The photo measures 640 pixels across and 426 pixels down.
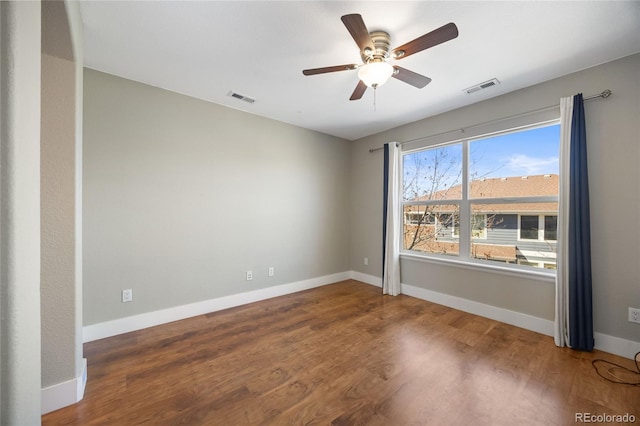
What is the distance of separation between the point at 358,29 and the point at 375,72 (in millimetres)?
362

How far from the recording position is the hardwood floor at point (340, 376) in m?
1.56

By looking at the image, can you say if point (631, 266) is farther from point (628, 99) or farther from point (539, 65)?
point (539, 65)

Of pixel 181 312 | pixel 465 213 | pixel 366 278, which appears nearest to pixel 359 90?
pixel 465 213

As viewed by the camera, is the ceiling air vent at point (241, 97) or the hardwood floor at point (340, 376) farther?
the ceiling air vent at point (241, 97)

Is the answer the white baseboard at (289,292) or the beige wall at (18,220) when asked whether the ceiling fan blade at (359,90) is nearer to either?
the beige wall at (18,220)

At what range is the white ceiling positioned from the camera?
1.70 meters

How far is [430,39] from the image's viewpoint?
1.60 metres

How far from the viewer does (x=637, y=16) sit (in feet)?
5.73

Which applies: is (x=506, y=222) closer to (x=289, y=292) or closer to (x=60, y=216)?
(x=289, y=292)

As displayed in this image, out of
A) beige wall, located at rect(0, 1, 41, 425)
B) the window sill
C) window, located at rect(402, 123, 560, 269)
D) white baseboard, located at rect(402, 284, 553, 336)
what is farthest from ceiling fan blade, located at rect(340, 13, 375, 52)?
white baseboard, located at rect(402, 284, 553, 336)

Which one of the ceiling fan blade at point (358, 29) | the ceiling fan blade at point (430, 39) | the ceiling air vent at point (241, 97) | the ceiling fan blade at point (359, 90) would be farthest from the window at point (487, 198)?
the ceiling air vent at point (241, 97)

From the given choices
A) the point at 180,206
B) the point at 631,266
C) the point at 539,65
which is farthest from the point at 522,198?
the point at 180,206

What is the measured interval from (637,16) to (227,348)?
408cm

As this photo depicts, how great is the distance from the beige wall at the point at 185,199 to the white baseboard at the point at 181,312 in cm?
6
